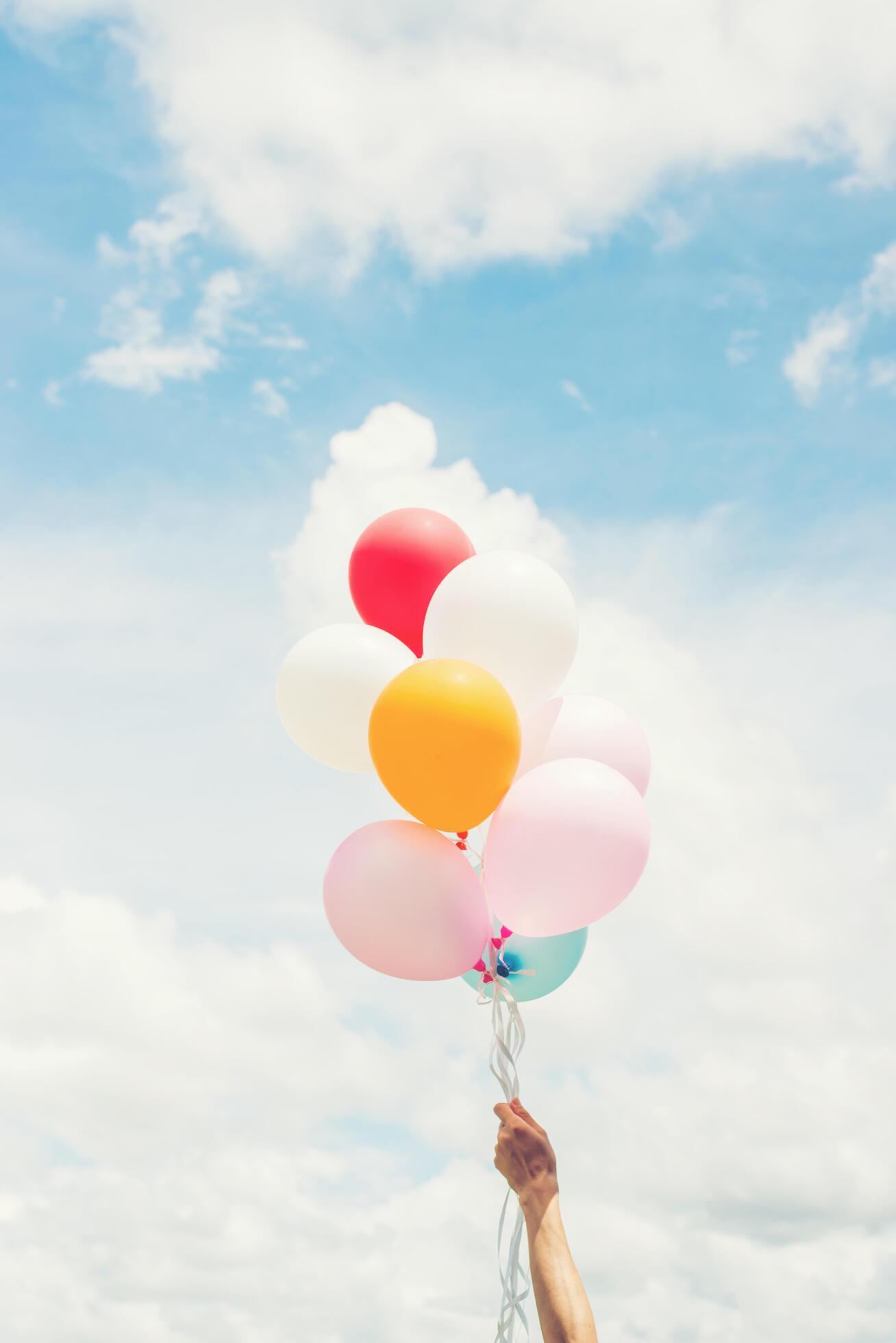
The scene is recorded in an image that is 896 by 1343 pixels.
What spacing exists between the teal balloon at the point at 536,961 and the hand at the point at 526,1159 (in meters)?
1.12

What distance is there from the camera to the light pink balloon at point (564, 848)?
5.62 m

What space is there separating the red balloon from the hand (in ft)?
9.47

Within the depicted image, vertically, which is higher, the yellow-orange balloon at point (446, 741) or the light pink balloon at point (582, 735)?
the light pink balloon at point (582, 735)

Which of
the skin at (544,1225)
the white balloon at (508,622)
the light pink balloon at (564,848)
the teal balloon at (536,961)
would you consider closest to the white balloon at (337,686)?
the white balloon at (508,622)

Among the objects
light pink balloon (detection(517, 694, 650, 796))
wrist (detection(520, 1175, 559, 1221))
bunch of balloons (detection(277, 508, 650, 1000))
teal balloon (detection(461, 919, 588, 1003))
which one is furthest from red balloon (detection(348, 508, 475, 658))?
wrist (detection(520, 1175, 559, 1221))

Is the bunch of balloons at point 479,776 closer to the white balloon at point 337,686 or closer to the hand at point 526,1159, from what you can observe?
the white balloon at point 337,686

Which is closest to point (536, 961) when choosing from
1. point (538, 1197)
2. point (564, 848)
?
point (564, 848)

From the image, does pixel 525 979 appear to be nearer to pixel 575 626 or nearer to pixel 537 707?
pixel 537 707

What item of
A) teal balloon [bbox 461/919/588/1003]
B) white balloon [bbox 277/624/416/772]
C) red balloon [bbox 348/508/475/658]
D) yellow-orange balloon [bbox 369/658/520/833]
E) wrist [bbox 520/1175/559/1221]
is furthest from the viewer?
red balloon [bbox 348/508/475/658]

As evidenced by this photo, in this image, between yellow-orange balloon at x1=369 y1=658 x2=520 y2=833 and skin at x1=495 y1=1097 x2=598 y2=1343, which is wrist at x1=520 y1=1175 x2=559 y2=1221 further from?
yellow-orange balloon at x1=369 y1=658 x2=520 y2=833

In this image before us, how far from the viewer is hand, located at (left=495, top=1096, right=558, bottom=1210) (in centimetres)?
482

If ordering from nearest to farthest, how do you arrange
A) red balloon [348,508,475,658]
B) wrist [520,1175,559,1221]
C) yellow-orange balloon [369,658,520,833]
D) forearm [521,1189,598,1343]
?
forearm [521,1189,598,1343] → wrist [520,1175,559,1221] → yellow-orange balloon [369,658,520,833] → red balloon [348,508,475,658]

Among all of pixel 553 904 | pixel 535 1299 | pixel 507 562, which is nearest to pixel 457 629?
pixel 507 562

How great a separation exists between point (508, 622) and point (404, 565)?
3.00 ft
